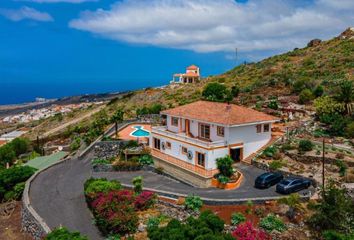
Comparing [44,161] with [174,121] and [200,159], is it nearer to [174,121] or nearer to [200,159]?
[174,121]

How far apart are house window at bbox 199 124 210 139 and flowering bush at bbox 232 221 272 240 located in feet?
44.7

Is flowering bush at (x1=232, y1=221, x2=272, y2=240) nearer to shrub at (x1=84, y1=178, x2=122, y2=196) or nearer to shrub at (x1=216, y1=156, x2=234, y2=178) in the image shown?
shrub at (x1=216, y1=156, x2=234, y2=178)

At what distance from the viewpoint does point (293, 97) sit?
5603 centimetres

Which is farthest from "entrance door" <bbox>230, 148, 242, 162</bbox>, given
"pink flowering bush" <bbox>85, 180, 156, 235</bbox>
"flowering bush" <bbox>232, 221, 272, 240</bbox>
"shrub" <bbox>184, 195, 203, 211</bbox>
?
"flowering bush" <bbox>232, 221, 272, 240</bbox>

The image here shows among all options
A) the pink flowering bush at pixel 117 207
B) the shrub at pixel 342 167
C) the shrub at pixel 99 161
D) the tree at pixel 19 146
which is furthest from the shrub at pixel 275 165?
the tree at pixel 19 146

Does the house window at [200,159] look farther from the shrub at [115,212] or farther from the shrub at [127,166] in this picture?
the shrub at [115,212]

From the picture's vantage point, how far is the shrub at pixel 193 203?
80.3 ft

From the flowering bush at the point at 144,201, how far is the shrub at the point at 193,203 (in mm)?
2537

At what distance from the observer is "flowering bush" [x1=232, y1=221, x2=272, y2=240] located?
2041 centimetres

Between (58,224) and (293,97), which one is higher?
(293,97)

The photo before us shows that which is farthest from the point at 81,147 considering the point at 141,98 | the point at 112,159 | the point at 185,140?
the point at 141,98

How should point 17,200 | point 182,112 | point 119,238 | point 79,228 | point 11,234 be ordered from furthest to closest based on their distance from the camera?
point 182,112
point 17,200
point 11,234
point 79,228
point 119,238

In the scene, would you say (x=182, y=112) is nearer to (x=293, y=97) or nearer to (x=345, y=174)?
(x=345, y=174)

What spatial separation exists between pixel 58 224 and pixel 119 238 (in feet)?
16.2
